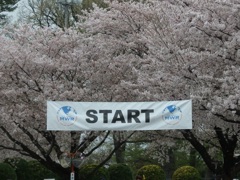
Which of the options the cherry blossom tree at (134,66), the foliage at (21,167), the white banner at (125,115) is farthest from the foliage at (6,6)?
the white banner at (125,115)

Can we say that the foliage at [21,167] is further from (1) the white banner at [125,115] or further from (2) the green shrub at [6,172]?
(1) the white banner at [125,115]

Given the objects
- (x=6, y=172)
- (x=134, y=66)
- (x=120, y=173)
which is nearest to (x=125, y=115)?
(x=134, y=66)

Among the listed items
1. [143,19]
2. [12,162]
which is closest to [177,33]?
[143,19]

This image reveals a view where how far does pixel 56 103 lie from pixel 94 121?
1.04 m

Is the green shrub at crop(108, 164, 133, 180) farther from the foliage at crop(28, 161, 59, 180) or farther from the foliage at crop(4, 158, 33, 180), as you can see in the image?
the foliage at crop(4, 158, 33, 180)

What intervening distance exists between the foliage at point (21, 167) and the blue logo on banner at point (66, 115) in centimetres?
1139

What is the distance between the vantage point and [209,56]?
41.1 ft

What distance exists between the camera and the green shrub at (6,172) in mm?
20844

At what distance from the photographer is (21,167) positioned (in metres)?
22.8

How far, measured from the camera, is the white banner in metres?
12.1

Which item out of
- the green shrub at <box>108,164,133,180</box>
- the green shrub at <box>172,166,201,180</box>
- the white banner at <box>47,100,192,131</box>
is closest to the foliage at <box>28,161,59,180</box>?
the green shrub at <box>108,164,133,180</box>

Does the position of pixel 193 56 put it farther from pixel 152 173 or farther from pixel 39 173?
pixel 39 173

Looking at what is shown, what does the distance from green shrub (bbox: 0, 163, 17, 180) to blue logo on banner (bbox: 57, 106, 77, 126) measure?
9.94 metres

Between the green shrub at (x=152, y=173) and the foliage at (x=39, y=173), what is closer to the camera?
the foliage at (x=39, y=173)
